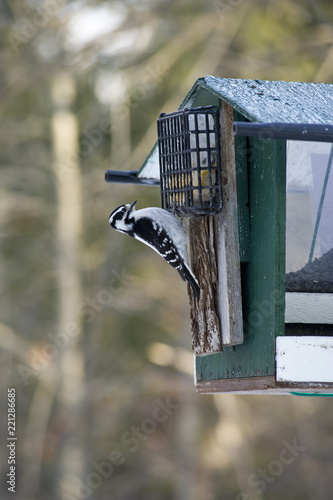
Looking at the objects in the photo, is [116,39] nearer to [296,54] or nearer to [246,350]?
[296,54]

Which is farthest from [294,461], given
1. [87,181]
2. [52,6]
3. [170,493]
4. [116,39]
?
[52,6]

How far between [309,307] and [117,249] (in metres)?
8.19

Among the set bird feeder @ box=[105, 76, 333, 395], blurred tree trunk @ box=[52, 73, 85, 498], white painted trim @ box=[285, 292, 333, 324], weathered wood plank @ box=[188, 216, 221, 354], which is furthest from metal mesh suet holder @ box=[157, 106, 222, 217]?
blurred tree trunk @ box=[52, 73, 85, 498]

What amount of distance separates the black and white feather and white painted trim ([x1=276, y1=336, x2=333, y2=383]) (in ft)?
2.48

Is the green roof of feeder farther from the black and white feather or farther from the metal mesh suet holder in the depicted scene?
the black and white feather

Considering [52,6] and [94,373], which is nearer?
[52,6]

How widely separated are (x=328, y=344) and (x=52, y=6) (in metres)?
8.49

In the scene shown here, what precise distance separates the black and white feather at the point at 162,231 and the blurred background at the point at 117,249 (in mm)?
5823

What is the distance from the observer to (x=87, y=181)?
36.2ft

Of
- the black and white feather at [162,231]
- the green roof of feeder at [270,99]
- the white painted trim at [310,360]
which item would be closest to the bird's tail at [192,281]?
the black and white feather at [162,231]

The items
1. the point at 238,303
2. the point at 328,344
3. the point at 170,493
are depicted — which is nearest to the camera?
the point at 328,344

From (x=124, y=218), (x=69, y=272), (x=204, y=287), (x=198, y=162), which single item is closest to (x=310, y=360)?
(x=204, y=287)

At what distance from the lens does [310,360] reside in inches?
118

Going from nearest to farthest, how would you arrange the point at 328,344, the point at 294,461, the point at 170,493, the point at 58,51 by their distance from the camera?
the point at 328,344, the point at 58,51, the point at 294,461, the point at 170,493
